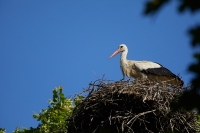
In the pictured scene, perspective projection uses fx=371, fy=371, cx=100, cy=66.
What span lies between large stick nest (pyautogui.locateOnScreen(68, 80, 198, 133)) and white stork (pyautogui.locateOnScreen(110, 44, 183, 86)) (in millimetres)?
2283

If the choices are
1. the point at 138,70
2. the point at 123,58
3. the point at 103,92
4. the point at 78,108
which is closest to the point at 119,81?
the point at 103,92

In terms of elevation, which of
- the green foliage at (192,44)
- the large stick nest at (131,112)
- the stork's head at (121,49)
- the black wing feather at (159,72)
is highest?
the stork's head at (121,49)

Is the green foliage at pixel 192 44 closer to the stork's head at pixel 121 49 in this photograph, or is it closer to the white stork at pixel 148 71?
the white stork at pixel 148 71

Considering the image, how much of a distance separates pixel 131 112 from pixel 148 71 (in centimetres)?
295

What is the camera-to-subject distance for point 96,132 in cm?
593

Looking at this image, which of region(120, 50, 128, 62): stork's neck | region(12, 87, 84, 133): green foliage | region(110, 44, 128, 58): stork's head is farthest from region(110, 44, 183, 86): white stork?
region(12, 87, 84, 133): green foliage

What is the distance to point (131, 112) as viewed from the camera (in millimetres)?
5863

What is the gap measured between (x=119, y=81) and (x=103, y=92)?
42 cm

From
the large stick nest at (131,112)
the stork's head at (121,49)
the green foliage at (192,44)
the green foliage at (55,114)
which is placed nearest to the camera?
the green foliage at (192,44)

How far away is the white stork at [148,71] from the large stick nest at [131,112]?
2.28 metres

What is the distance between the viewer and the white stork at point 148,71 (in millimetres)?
8578

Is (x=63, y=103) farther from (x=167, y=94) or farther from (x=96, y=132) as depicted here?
(x=167, y=94)

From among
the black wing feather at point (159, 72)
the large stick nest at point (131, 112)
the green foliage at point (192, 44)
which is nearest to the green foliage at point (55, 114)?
the large stick nest at point (131, 112)

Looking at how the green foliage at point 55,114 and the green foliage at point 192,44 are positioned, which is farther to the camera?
the green foliage at point 55,114
